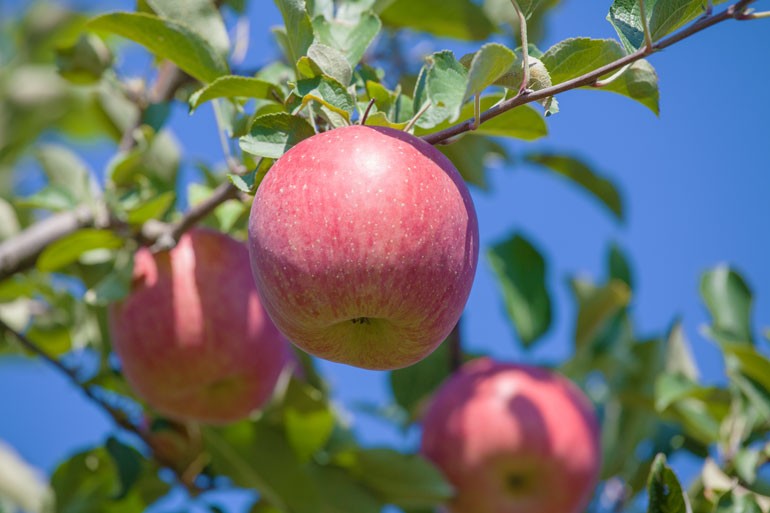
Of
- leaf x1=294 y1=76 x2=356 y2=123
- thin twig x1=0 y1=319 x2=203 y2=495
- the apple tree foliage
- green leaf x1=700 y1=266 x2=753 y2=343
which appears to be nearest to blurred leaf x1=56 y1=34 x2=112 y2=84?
the apple tree foliage

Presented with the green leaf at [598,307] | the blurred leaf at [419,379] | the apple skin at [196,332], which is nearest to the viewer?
the apple skin at [196,332]

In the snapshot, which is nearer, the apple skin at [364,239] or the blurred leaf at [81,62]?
the apple skin at [364,239]

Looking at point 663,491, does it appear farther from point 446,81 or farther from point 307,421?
point 307,421

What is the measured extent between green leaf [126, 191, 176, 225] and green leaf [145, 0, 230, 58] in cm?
23

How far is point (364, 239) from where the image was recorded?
0.89 m

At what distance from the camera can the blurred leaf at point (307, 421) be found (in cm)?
172

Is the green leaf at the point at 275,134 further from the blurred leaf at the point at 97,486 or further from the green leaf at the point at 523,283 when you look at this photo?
the green leaf at the point at 523,283

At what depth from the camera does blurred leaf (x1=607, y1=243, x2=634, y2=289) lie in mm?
2357

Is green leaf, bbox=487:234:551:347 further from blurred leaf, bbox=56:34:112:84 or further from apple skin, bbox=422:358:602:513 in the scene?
blurred leaf, bbox=56:34:112:84

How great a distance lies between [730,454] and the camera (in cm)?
171

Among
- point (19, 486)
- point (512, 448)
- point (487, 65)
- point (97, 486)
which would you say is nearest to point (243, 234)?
point (97, 486)

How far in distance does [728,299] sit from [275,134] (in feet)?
4.02

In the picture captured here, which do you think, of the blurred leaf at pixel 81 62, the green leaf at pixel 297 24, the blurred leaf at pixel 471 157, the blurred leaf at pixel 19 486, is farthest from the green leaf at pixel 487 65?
the blurred leaf at pixel 19 486

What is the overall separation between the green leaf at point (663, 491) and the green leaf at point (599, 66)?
431 millimetres
